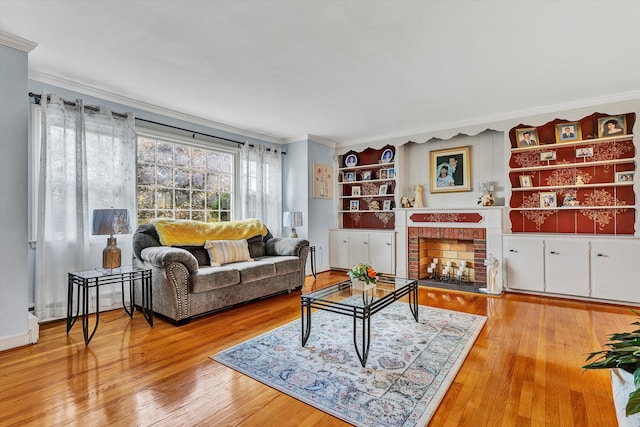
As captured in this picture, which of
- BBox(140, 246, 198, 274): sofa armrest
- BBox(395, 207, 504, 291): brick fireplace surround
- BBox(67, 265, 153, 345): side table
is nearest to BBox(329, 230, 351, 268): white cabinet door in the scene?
BBox(395, 207, 504, 291): brick fireplace surround

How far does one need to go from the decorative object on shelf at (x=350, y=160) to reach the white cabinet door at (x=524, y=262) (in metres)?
2.84

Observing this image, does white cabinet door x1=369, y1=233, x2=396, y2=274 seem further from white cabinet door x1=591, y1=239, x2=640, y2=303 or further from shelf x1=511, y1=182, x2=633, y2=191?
white cabinet door x1=591, y1=239, x2=640, y2=303

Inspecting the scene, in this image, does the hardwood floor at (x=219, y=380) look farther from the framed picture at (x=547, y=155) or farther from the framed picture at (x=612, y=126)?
the framed picture at (x=612, y=126)

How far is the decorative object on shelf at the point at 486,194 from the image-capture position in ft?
14.7

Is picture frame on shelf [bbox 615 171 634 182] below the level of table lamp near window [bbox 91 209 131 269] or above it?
above

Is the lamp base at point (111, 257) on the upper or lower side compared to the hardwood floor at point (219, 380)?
upper

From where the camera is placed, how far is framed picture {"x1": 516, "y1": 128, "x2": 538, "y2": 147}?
432 cm

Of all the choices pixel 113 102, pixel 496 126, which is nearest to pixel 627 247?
pixel 496 126

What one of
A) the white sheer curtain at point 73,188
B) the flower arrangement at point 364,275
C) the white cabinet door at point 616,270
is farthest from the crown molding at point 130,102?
the white cabinet door at point 616,270

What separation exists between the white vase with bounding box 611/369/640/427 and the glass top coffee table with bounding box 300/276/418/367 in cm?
123

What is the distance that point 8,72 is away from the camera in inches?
99.0

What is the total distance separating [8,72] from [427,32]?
325cm

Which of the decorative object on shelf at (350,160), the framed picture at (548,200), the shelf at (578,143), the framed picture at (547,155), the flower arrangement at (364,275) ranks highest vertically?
the decorative object on shelf at (350,160)

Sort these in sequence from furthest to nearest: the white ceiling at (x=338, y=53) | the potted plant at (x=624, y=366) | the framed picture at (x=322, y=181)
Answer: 1. the framed picture at (x=322, y=181)
2. the white ceiling at (x=338, y=53)
3. the potted plant at (x=624, y=366)
